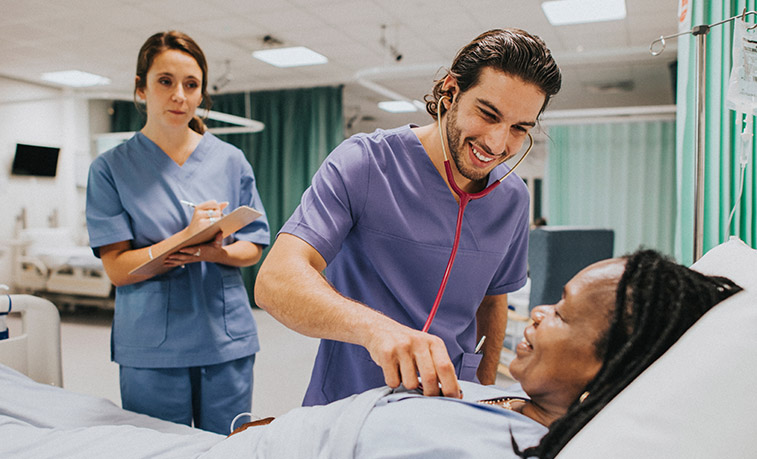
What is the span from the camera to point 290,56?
4.88 meters

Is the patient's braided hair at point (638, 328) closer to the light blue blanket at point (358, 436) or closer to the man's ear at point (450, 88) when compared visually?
the light blue blanket at point (358, 436)

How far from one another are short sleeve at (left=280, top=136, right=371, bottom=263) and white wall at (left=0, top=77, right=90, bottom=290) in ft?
16.9

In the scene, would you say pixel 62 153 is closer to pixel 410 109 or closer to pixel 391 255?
pixel 410 109

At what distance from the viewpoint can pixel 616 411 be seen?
0.71m

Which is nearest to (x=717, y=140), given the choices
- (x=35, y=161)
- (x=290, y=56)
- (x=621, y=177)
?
(x=621, y=177)

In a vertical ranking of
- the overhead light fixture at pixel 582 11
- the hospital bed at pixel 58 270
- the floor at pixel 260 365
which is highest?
the overhead light fixture at pixel 582 11

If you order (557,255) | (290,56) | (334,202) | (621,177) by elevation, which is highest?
(290,56)

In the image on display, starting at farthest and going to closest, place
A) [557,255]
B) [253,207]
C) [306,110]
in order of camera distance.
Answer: [306,110], [557,255], [253,207]

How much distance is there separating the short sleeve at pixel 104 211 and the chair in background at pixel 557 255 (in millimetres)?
2163

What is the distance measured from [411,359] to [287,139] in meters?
5.42

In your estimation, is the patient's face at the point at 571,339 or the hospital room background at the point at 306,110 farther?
the hospital room background at the point at 306,110

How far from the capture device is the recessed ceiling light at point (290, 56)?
470cm

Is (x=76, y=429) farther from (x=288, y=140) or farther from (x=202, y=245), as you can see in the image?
(x=288, y=140)

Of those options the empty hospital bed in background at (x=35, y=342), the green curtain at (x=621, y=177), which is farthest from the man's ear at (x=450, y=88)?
the green curtain at (x=621, y=177)
